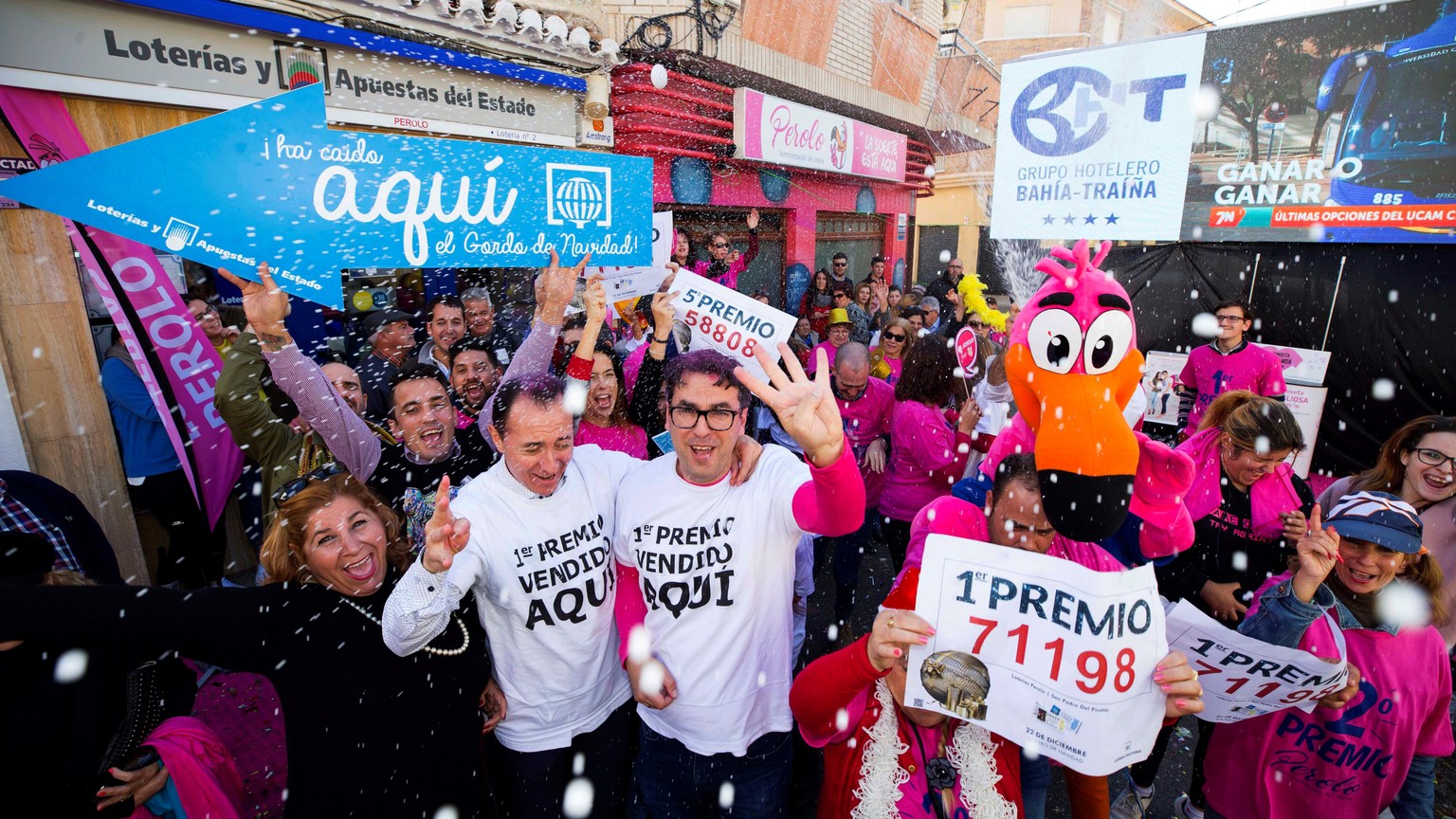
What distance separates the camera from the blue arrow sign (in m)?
2.28

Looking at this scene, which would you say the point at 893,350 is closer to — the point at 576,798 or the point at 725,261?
the point at 725,261

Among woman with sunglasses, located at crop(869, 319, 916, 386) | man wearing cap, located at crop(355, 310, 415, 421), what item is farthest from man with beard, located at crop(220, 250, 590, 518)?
woman with sunglasses, located at crop(869, 319, 916, 386)

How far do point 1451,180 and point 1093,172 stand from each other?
433 centimetres

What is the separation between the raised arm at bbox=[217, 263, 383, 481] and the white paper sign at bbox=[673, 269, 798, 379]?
2041mm

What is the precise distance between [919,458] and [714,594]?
224cm

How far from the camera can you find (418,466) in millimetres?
2941

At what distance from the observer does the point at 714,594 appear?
2105mm

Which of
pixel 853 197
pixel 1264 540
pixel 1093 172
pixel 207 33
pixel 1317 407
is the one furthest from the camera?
pixel 853 197

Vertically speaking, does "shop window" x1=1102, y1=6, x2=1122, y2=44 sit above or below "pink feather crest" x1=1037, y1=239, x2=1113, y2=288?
above

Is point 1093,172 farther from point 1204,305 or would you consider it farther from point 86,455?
point 86,455

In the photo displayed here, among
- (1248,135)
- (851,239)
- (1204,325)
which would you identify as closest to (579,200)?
(1248,135)

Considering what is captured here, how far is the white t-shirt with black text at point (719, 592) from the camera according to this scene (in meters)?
2.10

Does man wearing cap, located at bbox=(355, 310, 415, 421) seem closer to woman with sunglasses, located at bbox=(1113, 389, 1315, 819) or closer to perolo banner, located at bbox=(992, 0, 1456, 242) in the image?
perolo banner, located at bbox=(992, 0, 1456, 242)

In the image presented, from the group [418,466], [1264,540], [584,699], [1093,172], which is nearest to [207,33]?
[418,466]
